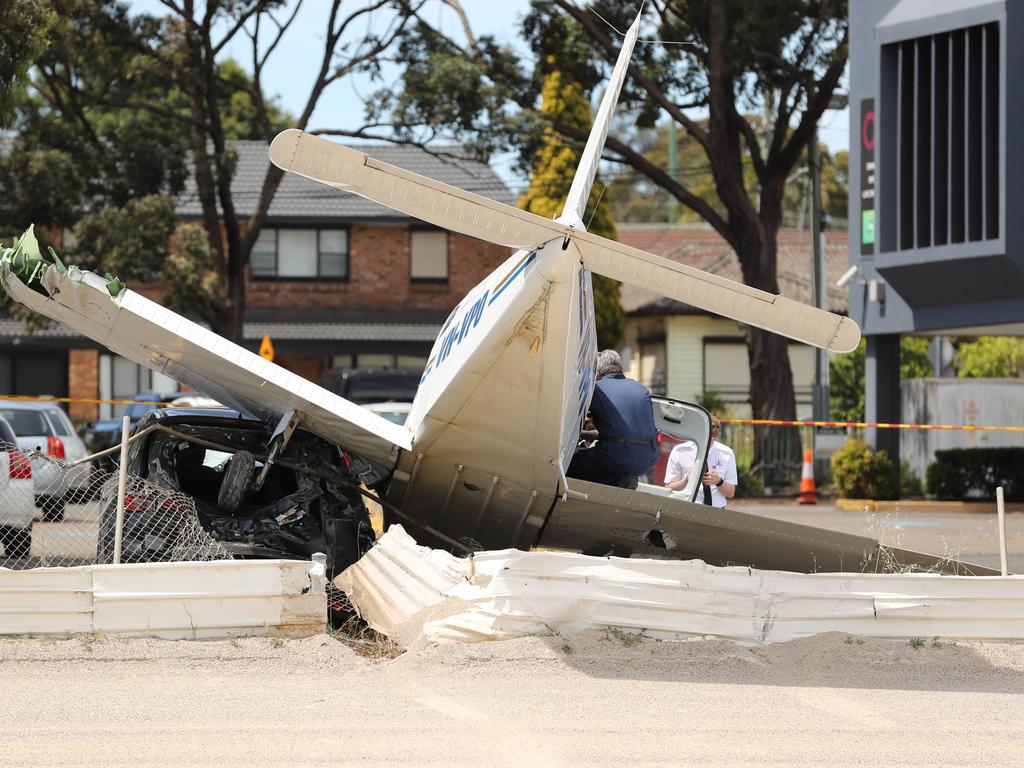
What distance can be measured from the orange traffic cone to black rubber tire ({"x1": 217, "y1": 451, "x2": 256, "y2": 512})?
1669cm

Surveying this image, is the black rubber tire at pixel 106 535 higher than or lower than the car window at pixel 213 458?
lower

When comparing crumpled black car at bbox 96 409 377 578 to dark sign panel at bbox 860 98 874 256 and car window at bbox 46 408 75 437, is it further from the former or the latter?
dark sign panel at bbox 860 98 874 256

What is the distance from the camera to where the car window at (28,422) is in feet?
67.1

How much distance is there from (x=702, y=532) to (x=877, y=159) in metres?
14.2

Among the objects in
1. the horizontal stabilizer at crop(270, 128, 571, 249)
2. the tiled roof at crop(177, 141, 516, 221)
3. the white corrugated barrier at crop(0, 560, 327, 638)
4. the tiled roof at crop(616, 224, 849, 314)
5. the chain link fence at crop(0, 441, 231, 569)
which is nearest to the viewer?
the horizontal stabilizer at crop(270, 128, 571, 249)

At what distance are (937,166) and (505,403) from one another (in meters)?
15.2

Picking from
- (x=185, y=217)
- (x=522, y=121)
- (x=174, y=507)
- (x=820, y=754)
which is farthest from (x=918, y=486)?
(x=185, y=217)

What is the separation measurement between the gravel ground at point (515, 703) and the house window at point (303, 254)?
34.6 metres

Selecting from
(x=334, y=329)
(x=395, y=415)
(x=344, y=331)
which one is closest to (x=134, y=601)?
(x=395, y=415)

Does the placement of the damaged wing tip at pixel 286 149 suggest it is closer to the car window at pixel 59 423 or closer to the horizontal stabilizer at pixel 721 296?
the horizontal stabilizer at pixel 721 296

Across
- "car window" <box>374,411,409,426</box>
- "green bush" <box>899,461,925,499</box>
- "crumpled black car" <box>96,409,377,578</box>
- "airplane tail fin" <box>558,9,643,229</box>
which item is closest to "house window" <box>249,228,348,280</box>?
"green bush" <box>899,461,925,499</box>

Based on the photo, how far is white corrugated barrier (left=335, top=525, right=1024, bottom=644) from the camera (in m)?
8.72

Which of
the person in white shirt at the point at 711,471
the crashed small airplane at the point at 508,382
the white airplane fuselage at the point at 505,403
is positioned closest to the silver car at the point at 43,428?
the crashed small airplane at the point at 508,382

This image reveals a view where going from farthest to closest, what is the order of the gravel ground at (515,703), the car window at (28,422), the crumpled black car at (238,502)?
the car window at (28,422)
the crumpled black car at (238,502)
the gravel ground at (515,703)
